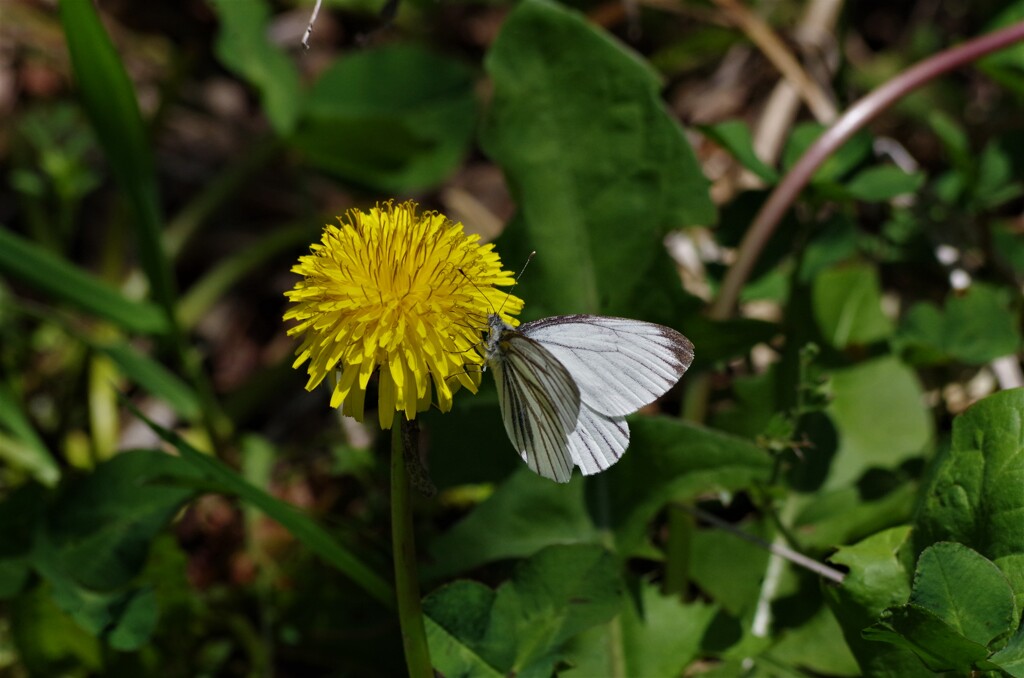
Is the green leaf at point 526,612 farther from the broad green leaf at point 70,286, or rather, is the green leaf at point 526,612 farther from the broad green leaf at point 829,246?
the broad green leaf at point 70,286

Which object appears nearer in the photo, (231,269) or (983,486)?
(983,486)

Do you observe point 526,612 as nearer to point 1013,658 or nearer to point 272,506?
point 272,506

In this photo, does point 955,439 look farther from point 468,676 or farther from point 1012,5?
point 1012,5

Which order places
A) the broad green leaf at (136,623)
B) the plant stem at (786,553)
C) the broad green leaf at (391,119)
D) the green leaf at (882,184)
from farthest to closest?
the broad green leaf at (391,119)
the green leaf at (882,184)
the broad green leaf at (136,623)
the plant stem at (786,553)

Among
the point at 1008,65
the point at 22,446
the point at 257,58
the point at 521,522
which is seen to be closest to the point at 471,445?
the point at 521,522

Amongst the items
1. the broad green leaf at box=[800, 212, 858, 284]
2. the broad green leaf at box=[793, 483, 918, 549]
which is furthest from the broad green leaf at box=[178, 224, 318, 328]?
the broad green leaf at box=[793, 483, 918, 549]

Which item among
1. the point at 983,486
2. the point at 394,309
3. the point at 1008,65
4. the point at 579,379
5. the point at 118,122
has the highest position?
the point at 1008,65

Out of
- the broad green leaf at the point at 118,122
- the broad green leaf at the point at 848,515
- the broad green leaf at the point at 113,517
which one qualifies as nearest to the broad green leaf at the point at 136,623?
the broad green leaf at the point at 113,517
